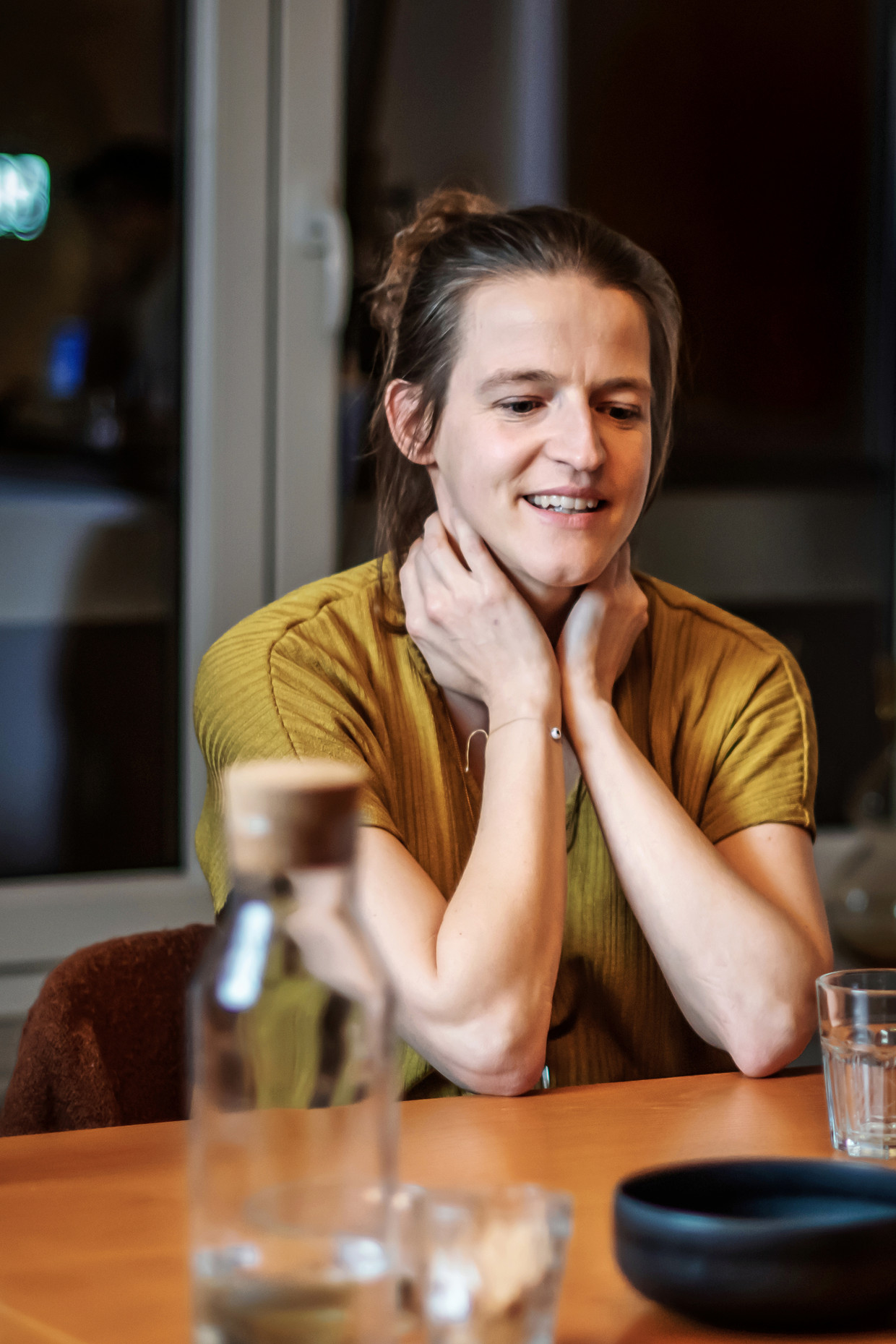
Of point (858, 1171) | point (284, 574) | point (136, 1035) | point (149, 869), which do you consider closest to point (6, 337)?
point (284, 574)

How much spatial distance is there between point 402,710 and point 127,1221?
0.76m

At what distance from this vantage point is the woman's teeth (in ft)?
4.95

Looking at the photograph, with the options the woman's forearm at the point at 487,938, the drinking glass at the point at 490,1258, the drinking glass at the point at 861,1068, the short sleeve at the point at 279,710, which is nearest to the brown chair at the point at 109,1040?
the short sleeve at the point at 279,710

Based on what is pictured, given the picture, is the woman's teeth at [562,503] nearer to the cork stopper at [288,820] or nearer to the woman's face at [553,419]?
the woman's face at [553,419]

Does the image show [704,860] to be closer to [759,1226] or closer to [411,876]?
[411,876]

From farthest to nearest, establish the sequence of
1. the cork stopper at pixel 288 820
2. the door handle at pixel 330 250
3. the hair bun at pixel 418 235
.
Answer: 1. the door handle at pixel 330 250
2. the hair bun at pixel 418 235
3. the cork stopper at pixel 288 820

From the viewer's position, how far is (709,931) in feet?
4.31

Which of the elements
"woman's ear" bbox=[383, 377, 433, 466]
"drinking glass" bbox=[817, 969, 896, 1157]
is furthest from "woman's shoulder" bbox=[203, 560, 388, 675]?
"drinking glass" bbox=[817, 969, 896, 1157]

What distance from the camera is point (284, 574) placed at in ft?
7.58

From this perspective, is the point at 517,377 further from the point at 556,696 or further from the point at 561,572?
the point at 556,696

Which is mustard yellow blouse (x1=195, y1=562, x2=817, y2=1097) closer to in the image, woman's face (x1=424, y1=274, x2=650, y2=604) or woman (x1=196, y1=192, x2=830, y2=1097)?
woman (x1=196, y1=192, x2=830, y2=1097)

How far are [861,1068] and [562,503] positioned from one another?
2.27 ft

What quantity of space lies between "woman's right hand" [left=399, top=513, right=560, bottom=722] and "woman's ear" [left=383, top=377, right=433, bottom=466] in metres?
0.09

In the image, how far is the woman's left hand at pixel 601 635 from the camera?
1.52m
